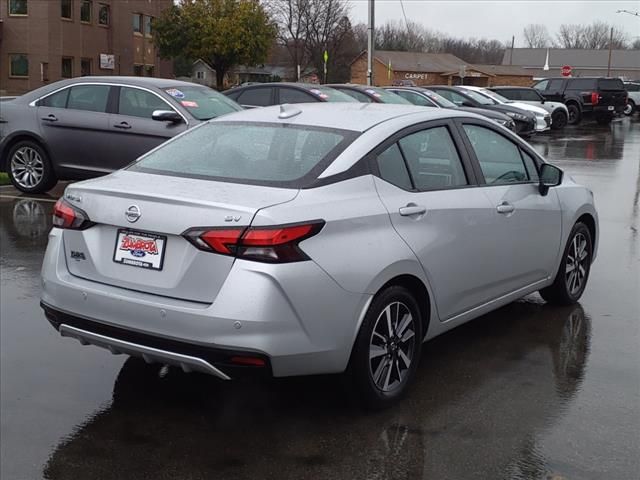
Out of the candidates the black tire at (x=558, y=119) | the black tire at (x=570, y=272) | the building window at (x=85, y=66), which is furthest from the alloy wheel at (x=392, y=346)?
the building window at (x=85, y=66)

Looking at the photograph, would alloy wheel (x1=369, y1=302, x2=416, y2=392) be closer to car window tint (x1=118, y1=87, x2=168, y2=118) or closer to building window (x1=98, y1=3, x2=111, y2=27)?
car window tint (x1=118, y1=87, x2=168, y2=118)

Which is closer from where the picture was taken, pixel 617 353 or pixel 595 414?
pixel 595 414

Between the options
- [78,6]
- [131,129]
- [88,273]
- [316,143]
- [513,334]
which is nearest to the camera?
[88,273]

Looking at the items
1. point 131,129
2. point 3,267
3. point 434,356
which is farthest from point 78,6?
point 434,356

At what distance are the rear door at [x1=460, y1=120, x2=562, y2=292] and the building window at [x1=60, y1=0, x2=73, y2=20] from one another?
154 ft

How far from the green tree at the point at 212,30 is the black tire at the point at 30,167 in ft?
148

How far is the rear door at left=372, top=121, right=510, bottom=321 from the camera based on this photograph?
4.63 metres

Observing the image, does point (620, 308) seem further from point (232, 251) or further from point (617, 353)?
Answer: point (232, 251)

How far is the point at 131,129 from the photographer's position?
10906 mm

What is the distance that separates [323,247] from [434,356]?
173 cm

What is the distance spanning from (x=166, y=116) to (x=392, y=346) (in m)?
6.84

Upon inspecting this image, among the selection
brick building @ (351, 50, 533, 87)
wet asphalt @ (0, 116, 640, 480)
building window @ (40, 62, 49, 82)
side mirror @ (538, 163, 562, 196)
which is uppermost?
brick building @ (351, 50, 533, 87)

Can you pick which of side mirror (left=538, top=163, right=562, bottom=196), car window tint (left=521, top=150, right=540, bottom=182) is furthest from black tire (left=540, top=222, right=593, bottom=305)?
car window tint (left=521, top=150, right=540, bottom=182)

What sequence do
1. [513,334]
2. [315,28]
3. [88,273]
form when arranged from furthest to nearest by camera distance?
[315,28] → [513,334] → [88,273]
